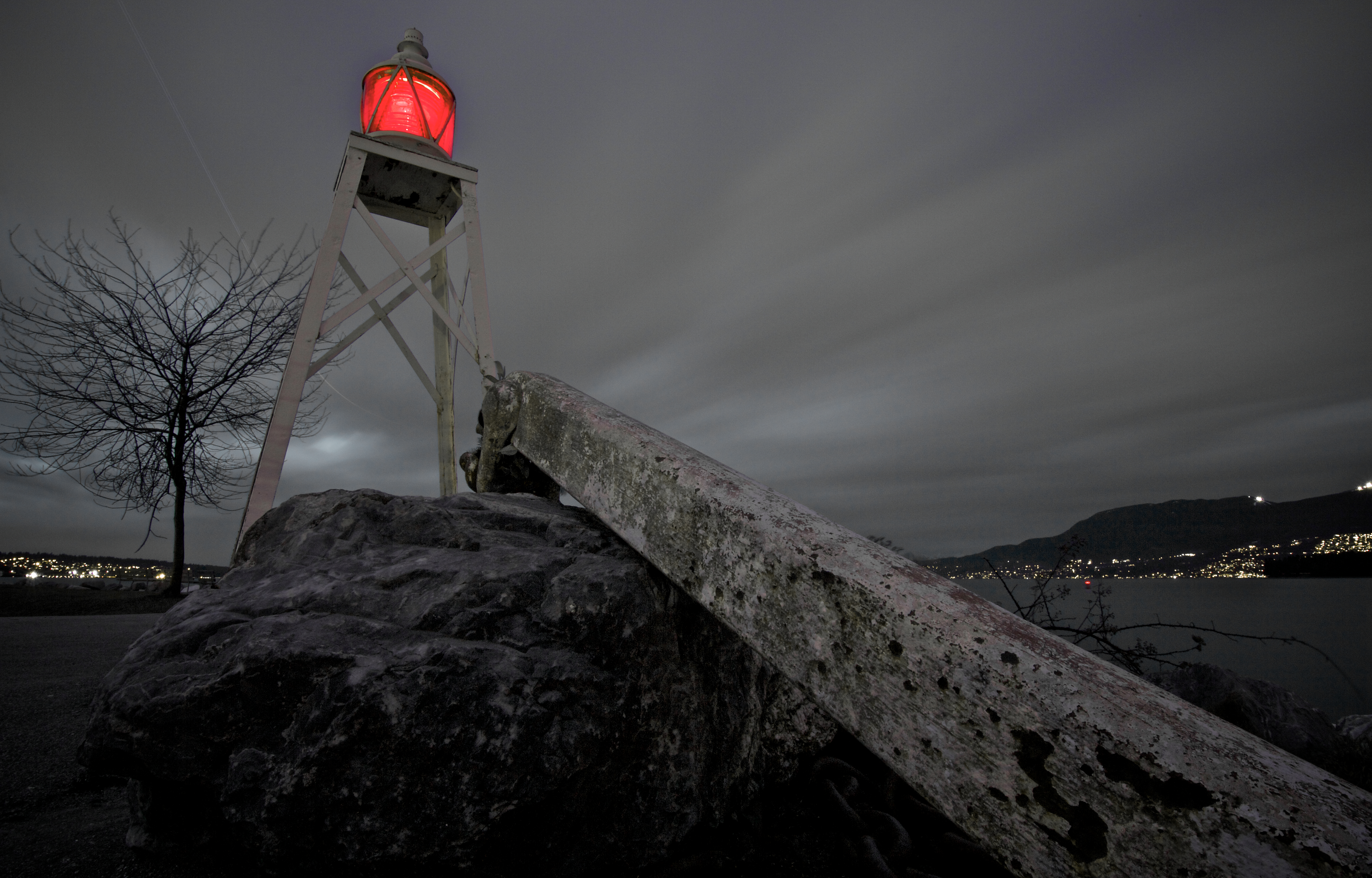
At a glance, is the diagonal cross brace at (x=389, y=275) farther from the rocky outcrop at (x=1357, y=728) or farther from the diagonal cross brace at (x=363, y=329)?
the rocky outcrop at (x=1357, y=728)

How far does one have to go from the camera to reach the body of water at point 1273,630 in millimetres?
4984

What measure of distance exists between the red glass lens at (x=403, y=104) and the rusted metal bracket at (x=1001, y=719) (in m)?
5.55

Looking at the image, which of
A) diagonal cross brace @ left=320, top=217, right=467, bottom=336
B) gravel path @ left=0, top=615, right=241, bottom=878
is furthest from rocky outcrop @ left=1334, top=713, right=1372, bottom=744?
diagonal cross brace @ left=320, top=217, right=467, bottom=336

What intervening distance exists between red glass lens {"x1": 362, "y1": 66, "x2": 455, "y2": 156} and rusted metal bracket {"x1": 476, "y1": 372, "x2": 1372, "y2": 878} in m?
5.55

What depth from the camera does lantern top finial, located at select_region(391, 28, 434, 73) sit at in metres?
5.69

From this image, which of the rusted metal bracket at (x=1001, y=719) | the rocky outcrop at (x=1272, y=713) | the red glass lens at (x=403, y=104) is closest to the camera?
the rusted metal bracket at (x=1001, y=719)

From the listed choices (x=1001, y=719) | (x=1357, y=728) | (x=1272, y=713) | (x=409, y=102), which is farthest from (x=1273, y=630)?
(x=409, y=102)

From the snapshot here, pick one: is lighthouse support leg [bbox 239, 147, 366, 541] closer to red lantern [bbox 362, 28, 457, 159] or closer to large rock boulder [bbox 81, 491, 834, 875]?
red lantern [bbox 362, 28, 457, 159]

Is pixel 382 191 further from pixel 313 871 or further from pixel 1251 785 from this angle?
pixel 1251 785

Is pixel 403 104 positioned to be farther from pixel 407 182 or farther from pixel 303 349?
pixel 303 349

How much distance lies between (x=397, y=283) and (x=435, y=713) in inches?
176

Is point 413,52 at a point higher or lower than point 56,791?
higher

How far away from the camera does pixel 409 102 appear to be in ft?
17.8

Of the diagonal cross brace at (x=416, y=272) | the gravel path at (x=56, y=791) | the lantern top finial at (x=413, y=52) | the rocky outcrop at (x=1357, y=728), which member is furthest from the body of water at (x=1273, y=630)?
the lantern top finial at (x=413, y=52)
